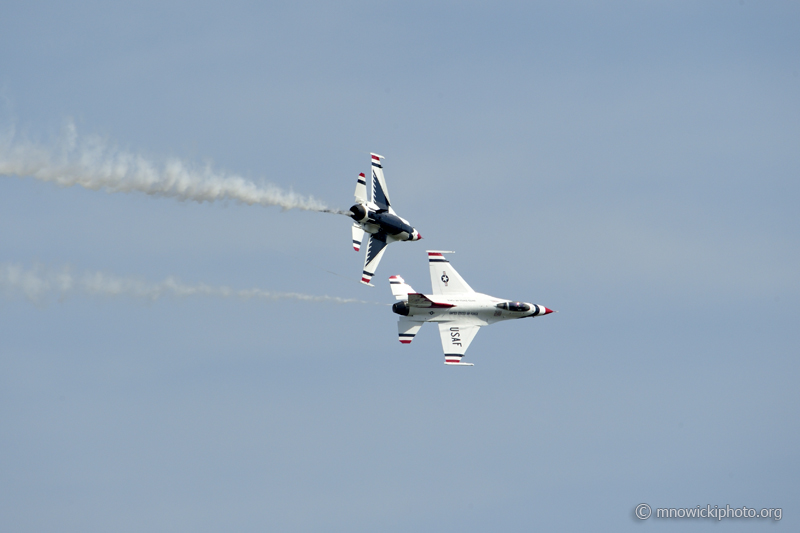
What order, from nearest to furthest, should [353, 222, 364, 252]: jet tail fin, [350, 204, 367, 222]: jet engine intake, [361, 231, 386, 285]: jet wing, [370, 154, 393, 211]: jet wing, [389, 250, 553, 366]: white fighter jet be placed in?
[389, 250, 553, 366]: white fighter jet
[350, 204, 367, 222]: jet engine intake
[353, 222, 364, 252]: jet tail fin
[361, 231, 386, 285]: jet wing
[370, 154, 393, 211]: jet wing

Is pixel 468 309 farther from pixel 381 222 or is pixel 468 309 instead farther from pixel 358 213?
pixel 358 213

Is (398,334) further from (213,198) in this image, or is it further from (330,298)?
(213,198)

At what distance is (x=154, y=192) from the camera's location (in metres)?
54.9

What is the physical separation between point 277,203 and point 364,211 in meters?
4.98

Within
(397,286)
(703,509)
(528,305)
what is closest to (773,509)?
(703,509)

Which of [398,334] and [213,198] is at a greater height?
[213,198]

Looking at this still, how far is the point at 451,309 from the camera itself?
60.5 m

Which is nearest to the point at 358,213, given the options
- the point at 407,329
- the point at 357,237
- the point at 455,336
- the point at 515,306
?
the point at 357,237

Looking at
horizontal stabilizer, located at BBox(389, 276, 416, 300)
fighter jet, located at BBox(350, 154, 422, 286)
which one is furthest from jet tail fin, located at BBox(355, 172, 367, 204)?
horizontal stabilizer, located at BBox(389, 276, 416, 300)

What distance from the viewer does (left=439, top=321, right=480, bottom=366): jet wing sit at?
195ft

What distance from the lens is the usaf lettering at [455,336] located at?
2356 inches

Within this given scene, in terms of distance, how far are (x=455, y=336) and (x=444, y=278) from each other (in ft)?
12.2

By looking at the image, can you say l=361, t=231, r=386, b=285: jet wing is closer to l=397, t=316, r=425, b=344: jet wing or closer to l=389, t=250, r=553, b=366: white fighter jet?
l=389, t=250, r=553, b=366: white fighter jet

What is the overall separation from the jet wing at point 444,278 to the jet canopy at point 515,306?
206cm
